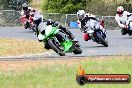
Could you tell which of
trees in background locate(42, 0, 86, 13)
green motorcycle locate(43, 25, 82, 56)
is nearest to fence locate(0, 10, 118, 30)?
trees in background locate(42, 0, 86, 13)

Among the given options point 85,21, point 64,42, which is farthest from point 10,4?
point 64,42

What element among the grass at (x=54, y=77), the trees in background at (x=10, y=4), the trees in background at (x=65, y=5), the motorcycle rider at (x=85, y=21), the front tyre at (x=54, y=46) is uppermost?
the front tyre at (x=54, y=46)

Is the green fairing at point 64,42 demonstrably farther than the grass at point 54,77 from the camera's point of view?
No

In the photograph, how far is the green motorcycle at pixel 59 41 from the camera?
7175 millimetres

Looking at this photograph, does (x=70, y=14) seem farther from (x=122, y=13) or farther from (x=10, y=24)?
(x=122, y=13)

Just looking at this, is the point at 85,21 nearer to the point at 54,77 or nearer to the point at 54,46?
the point at 54,77

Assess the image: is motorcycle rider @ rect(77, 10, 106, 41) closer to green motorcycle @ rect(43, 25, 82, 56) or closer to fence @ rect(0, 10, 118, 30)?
green motorcycle @ rect(43, 25, 82, 56)

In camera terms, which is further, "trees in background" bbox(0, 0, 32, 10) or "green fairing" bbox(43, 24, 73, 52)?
"trees in background" bbox(0, 0, 32, 10)

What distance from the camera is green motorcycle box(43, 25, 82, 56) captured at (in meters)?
7.18

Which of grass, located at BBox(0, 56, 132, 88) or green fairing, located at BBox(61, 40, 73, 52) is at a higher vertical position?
green fairing, located at BBox(61, 40, 73, 52)

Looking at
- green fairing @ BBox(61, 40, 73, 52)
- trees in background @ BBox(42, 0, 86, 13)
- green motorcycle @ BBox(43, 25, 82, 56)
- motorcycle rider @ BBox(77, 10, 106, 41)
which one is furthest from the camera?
trees in background @ BBox(42, 0, 86, 13)

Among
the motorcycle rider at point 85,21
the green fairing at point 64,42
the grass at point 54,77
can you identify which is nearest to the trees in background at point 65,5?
the grass at point 54,77

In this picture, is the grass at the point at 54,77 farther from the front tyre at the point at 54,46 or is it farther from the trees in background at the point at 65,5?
the trees in background at the point at 65,5

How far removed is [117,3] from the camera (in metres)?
51.3
